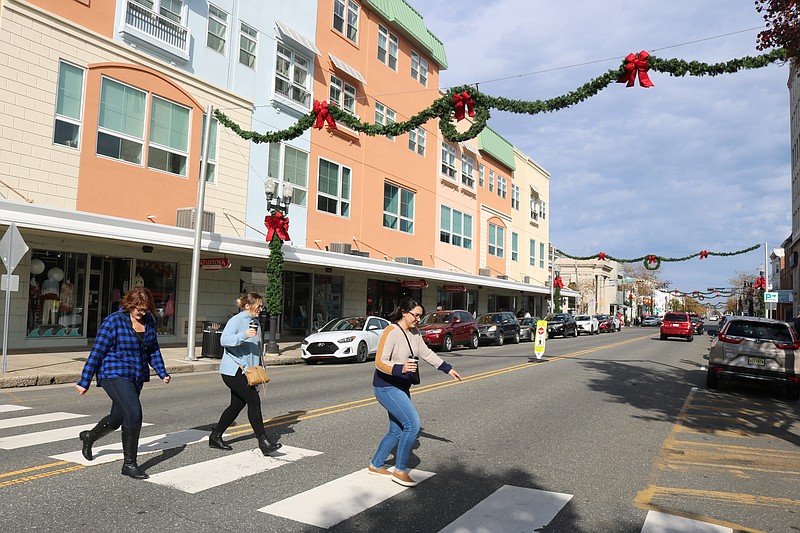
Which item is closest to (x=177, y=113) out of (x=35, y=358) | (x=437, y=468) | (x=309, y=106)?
(x=309, y=106)

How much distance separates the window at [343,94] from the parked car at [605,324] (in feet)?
93.9

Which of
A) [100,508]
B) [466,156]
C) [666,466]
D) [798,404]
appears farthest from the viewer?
[466,156]

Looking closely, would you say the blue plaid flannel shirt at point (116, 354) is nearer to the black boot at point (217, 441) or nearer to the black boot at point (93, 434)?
the black boot at point (93, 434)

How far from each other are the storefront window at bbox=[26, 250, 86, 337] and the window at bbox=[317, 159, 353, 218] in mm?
10242

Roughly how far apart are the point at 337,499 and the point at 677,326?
3623 centimetres

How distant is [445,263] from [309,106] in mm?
14457

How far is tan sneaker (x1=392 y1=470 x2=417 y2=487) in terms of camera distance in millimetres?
5504

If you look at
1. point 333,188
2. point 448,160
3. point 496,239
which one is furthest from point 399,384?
point 496,239

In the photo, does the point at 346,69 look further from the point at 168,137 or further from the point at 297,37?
the point at 168,137

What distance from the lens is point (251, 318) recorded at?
674 centimetres

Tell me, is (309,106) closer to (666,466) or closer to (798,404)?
(798,404)

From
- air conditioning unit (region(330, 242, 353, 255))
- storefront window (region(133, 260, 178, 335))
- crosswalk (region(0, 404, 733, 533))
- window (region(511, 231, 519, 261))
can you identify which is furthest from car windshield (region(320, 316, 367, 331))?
window (region(511, 231, 519, 261))

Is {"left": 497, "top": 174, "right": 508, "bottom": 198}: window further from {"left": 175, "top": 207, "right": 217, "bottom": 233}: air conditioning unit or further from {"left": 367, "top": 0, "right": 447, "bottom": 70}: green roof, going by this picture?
{"left": 175, "top": 207, "right": 217, "bottom": 233}: air conditioning unit

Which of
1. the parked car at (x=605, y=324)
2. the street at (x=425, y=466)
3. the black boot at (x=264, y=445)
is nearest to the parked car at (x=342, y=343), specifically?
the street at (x=425, y=466)
